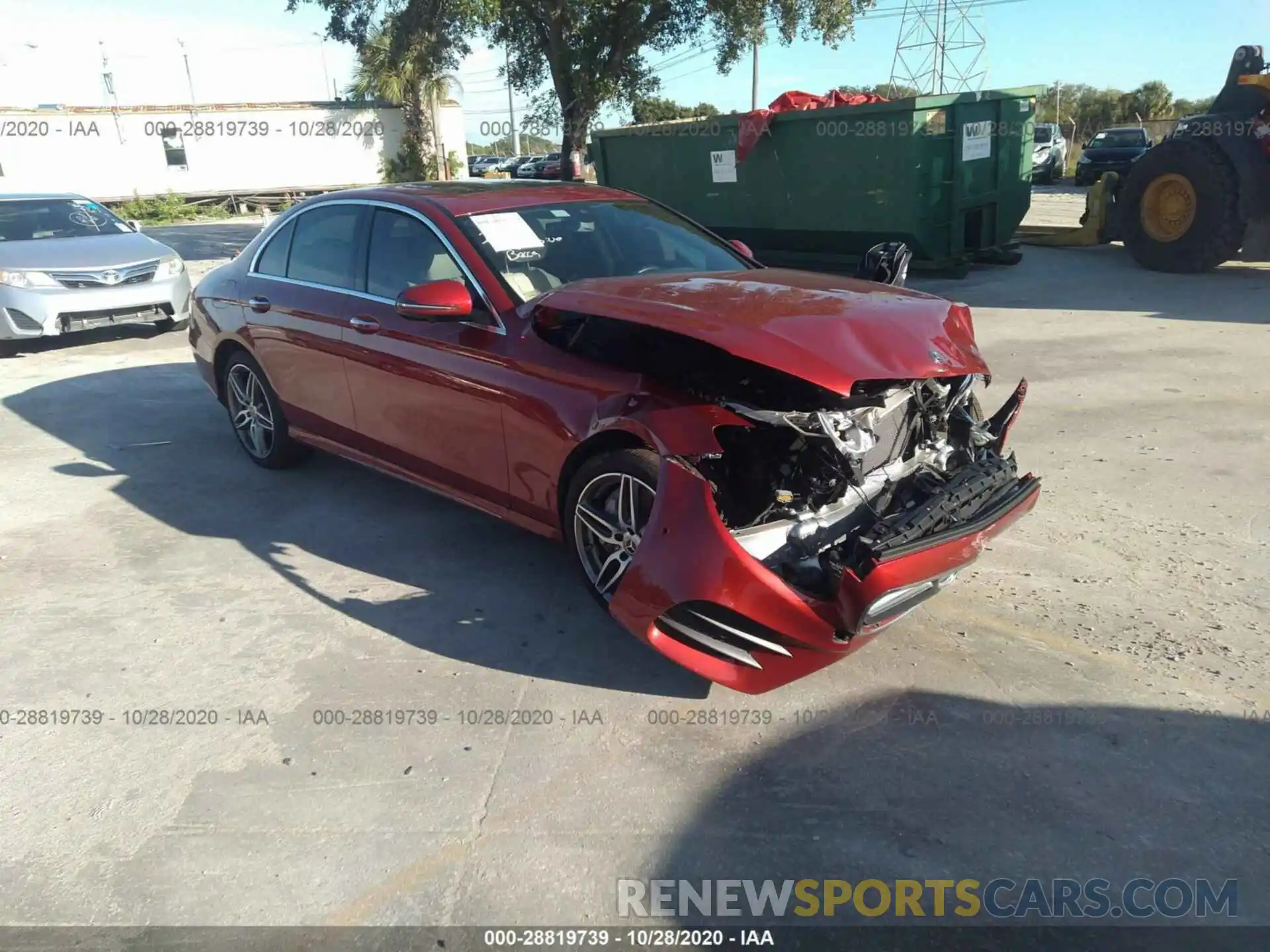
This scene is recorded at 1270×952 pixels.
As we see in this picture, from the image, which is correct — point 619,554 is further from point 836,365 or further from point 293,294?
point 293,294

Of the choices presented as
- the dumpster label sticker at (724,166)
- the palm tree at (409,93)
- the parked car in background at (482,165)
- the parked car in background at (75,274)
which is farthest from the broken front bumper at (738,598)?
the parked car in background at (482,165)

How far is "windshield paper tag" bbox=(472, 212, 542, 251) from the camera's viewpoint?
436 cm

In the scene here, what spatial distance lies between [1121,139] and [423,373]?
24.8 meters

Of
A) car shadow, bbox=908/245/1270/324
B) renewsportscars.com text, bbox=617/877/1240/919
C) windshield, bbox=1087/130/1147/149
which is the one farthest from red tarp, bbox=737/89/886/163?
windshield, bbox=1087/130/1147/149

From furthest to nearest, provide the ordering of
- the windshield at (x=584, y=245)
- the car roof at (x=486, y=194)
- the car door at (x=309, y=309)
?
the car door at (x=309, y=309), the car roof at (x=486, y=194), the windshield at (x=584, y=245)

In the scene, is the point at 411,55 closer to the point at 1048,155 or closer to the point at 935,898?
the point at 1048,155

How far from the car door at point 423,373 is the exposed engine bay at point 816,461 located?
44cm

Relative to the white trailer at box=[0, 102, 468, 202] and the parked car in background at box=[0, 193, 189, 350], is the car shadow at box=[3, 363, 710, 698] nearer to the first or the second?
the parked car in background at box=[0, 193, 189, 350]

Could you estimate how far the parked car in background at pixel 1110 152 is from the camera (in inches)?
906

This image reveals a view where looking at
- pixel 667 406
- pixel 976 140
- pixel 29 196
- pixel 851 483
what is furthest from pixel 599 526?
pixel 29 196

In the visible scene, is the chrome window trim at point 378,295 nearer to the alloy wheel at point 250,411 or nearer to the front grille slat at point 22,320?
the alloy wheel at point 250,411

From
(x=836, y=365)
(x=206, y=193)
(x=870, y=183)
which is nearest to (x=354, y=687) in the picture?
(x=836, y=365)

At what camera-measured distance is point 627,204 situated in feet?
16.6

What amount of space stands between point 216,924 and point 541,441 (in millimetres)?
2011
